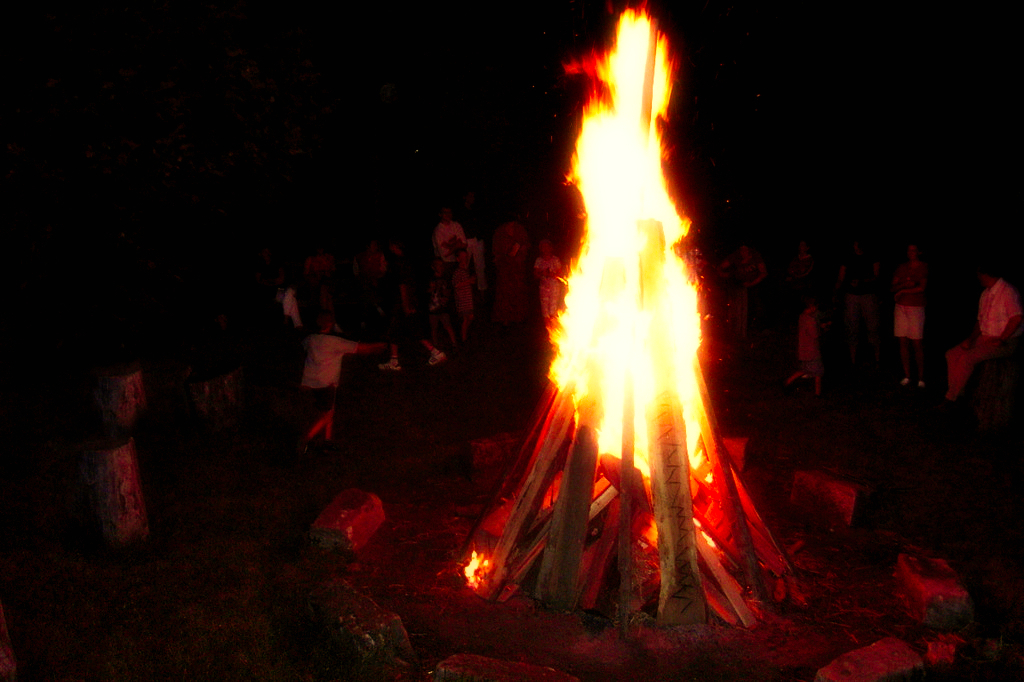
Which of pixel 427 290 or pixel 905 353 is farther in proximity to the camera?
pixel 427 290

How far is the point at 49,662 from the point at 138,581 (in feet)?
2.97

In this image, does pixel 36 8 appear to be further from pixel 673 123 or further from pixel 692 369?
pixel 673 123

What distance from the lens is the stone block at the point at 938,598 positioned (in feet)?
16.9

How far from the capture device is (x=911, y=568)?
214 inches

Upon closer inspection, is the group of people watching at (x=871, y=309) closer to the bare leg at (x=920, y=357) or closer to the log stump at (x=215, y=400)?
the bare leg at (x=920, y=357)

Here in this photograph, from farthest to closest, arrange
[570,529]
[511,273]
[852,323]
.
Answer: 1. [511,273]
2. [852,323]
3. [570,529]

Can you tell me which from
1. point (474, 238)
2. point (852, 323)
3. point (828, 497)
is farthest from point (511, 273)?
point (828, 497)

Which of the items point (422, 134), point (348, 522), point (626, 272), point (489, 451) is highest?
point (422, 134)

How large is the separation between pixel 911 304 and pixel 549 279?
464cm

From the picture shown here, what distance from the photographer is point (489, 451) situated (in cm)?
744

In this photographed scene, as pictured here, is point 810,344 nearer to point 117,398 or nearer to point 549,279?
point 549,279

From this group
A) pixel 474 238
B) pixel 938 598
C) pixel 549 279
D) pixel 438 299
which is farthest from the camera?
pixel 474 238

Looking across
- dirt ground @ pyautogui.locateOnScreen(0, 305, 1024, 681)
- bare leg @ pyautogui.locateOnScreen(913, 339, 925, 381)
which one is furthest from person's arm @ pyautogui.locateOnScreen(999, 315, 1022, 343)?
bare leg @ pyautogui.locateOnScreen(913, 339, 925, 381)

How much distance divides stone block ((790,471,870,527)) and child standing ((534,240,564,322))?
5190mm
